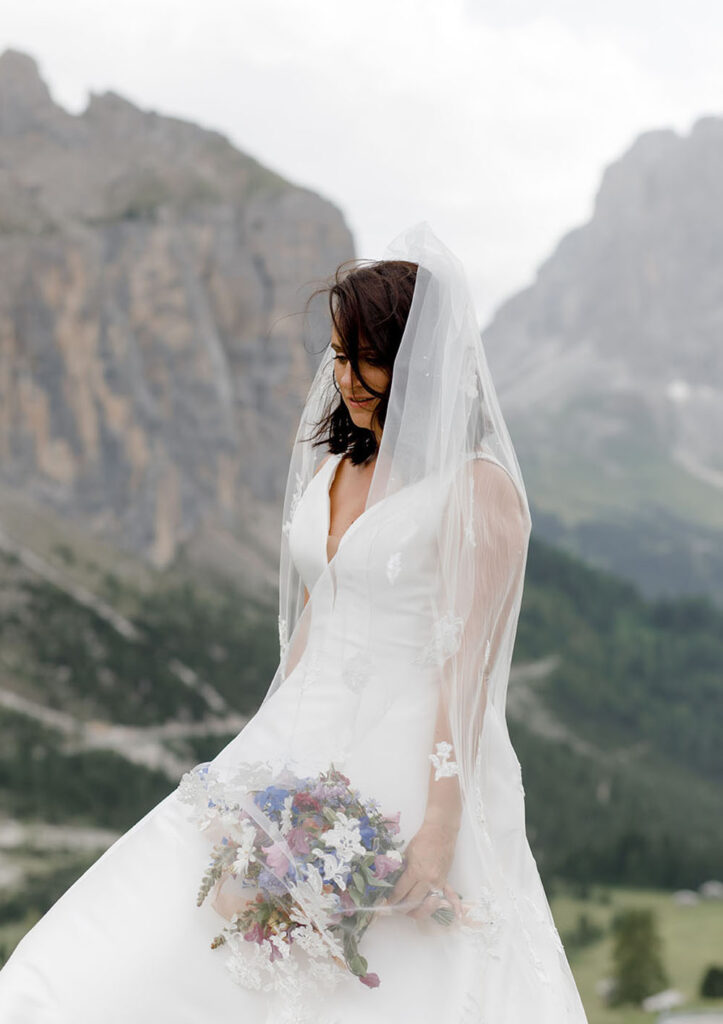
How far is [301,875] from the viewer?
58.3 inches

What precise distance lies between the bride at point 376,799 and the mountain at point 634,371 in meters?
56.9

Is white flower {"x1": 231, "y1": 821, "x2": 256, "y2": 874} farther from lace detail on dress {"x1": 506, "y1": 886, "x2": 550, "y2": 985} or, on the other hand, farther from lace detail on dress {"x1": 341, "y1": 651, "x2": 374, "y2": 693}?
lace detail on dress {"x1": 506, "y1": 886, "x2": 550, "y2": 985}

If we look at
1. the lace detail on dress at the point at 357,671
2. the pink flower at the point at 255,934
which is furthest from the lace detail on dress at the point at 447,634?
the pink flower at the point at 255,934

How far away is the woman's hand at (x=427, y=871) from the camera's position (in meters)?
1.53

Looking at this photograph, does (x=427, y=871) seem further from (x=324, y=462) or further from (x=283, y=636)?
(x=324, y=462)

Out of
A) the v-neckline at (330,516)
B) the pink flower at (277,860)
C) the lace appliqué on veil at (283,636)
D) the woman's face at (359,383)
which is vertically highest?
the woman's face at (359,383)

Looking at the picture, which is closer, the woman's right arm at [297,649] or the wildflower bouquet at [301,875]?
the wildflower bouquet at [301,875]

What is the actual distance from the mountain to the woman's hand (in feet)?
187

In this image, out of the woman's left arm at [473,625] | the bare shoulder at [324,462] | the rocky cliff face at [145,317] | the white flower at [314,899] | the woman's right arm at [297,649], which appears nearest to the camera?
the white flower at [314,899]

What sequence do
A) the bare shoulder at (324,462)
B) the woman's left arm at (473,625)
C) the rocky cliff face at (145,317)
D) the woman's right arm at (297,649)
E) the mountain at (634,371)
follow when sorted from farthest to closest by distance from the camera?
the mountain at (634,371)
the rocky cliff face at (145,317)
the bare shoulder at (324,462)
the woman's right arm at (297,649)
the woman's left arm at (473,625)

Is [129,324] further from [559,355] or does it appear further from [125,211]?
[559,355]

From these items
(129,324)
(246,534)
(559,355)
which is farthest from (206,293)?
(559,355)

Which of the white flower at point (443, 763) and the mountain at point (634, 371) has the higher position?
the mountain at point (634, 371)

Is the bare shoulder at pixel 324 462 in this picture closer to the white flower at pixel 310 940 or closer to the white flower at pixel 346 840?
the white flower at pixel 346 840
